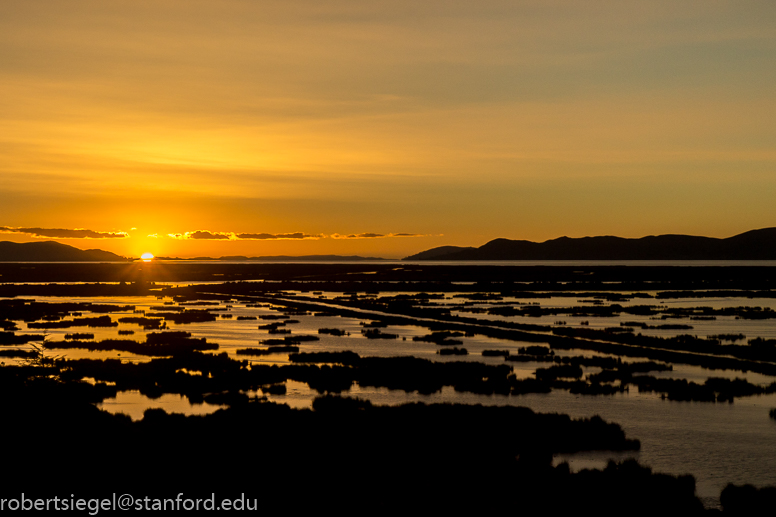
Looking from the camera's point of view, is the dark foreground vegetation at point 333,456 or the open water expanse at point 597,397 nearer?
the dark foreground vegetation at point 333,456

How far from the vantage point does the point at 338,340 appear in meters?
43.4

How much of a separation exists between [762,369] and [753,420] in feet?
35.9

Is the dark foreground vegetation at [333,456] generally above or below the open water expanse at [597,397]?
above

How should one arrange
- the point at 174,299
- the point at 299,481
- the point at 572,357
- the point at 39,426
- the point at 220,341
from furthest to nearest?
1. the point at 174,299
2. the point at 220,341
3. the point at 572,357
4. the point at 39,426
5. the point at 299,481

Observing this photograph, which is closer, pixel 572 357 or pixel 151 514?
pixel 151 514

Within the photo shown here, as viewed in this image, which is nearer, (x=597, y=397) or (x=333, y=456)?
(x=333, y=456)

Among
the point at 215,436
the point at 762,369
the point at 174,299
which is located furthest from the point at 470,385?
the point at 174,299

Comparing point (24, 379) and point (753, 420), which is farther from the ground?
point (24, 379)

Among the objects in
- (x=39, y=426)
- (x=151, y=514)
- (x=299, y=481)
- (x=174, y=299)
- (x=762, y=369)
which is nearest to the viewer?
(x=151, y=514)

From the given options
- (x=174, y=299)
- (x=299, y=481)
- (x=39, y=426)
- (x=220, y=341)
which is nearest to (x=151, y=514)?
(x=299, y=481)

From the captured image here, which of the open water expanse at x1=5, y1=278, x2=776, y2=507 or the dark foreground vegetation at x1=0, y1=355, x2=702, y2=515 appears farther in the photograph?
the open water expanse at x1=5, y1=278, x2=776, y2=507

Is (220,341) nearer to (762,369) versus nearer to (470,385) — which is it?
(470,385)

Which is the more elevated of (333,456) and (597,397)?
(333,456)

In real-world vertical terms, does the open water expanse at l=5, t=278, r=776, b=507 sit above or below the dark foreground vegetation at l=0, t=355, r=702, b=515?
below
